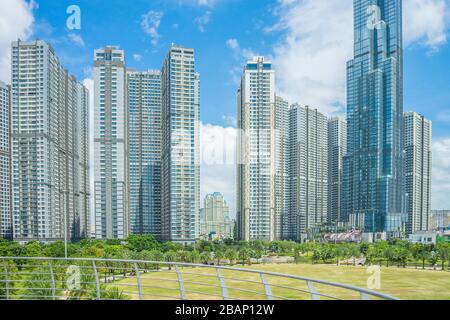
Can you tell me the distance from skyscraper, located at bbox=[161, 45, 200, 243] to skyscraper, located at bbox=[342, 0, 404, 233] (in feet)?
33.7

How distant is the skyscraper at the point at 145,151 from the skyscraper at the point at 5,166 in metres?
6.61

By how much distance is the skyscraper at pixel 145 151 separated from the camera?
22078 millimetres

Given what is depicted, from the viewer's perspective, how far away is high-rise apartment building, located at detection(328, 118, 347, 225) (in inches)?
1127

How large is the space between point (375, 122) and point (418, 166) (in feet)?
12.8

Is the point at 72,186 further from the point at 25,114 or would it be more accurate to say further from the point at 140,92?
the point at 140,92

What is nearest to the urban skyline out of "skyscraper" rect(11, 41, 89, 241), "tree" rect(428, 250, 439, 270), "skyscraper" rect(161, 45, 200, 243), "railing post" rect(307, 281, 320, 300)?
"skyscraper" rect(161, 45, 200, 243)

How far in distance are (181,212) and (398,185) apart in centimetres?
1415

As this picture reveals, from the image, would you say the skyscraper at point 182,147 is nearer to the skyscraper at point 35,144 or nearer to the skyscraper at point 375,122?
the skyscraper at point 35,144

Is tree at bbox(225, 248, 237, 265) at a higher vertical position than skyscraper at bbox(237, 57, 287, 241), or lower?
lower

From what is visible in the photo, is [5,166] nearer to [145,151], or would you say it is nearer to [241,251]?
[145,151]

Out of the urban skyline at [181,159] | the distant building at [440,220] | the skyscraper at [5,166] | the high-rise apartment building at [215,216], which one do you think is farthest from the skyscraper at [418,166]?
the skyscraper at [5,166]

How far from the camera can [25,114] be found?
18609 millimetres

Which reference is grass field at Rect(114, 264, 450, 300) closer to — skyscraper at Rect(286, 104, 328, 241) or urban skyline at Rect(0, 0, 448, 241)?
urban skyline at Rect(0, 0, 448, 241)

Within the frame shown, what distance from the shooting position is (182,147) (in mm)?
20062
